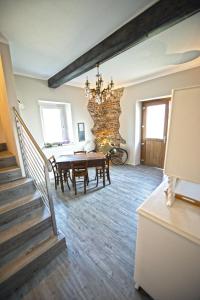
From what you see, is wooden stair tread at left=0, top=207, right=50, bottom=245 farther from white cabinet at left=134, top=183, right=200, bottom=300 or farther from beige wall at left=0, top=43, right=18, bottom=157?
white cabinet at left=134, top=183, right=200, bottom=300

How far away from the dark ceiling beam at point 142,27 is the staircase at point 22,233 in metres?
2.40

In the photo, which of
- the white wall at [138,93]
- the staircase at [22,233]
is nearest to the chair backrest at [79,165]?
the staircase at [22,233]

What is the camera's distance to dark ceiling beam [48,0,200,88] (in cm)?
135

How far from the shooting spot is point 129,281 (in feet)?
4.40

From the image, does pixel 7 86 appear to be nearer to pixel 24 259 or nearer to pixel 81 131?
pixel 24 259

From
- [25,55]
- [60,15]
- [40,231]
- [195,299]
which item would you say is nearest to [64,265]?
[40,231]

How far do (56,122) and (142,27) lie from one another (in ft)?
11.2

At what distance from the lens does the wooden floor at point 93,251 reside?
127 centimetres

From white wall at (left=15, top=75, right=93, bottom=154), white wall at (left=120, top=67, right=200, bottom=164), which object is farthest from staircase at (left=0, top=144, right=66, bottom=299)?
white wall at (left=120, top=67, right=200, bottom=164)

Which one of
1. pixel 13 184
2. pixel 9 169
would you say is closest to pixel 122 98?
pixel 9 169

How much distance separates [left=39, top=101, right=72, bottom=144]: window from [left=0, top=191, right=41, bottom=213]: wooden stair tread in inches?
96.3

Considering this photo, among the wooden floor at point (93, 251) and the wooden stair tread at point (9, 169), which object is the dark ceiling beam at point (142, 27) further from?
the wooden floor at point (93, 251)

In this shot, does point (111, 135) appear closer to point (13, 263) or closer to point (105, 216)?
point (105, 216)

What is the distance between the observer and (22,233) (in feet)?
4.88
